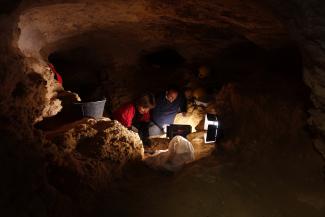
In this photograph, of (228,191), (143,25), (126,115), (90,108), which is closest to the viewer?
(228,191)

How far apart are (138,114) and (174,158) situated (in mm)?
2367

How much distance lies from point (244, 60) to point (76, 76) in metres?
4.18

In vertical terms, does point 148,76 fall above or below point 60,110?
above

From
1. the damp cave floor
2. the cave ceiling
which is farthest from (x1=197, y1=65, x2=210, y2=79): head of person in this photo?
the damp cave floor

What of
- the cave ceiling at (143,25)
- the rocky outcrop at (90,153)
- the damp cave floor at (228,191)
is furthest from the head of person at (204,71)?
the damp cave floor at (228,191)

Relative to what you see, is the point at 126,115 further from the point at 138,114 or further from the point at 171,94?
the point at 171,94

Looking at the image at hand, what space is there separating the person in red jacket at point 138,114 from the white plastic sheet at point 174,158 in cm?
168

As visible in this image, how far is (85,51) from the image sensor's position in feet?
24.5

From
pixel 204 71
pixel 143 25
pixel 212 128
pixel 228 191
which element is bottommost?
pixel 228 191

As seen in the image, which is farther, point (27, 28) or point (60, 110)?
point (60, 110)

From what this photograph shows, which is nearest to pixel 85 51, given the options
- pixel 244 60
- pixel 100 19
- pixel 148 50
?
pixel 148 50

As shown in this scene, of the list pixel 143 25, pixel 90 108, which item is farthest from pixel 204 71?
pixel 90 108

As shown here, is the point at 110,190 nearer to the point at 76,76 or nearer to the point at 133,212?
the point at 133,212

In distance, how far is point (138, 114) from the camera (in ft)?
22.5
